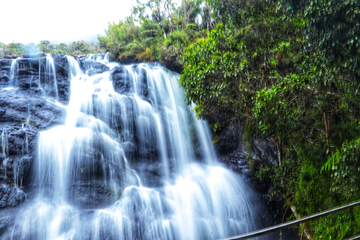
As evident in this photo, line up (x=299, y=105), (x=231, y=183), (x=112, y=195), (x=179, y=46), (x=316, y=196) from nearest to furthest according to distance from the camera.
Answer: (x=299, y=105), (x=316, y=196), (x=112, y=195), (x=231, y=183), (x=179, y=46)

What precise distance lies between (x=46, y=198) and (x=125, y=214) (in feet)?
8.19

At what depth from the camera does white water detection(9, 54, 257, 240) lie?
20.6ft

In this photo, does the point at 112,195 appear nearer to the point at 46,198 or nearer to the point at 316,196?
the point at 46,198

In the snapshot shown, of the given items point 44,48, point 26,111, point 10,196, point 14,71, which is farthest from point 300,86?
point 44,48

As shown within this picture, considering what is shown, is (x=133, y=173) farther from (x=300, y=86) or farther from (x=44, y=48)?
(x=44, y=48)

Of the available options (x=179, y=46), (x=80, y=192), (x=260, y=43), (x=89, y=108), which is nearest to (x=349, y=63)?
(x=260, y=43)

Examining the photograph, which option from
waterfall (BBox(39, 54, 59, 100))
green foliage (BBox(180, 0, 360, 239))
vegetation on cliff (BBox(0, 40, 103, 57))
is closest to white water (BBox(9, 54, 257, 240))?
waterfall (BBox(39, 54, 59, 100))

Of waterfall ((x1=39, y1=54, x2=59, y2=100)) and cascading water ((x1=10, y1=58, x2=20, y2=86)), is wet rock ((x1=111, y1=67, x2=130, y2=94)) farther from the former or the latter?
cascading water ((x1=10, y1=58, x2=20, y2=86))

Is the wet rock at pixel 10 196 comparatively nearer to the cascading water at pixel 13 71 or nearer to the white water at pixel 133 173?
the white water at pixel 133 173

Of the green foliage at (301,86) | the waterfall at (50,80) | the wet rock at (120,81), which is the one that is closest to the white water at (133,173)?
the wet rock at (120,81)

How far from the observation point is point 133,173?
830 cm

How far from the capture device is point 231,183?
8398mm

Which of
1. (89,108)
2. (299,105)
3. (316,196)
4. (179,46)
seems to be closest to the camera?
(299,105)

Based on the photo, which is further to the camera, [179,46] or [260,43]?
[179,46]
